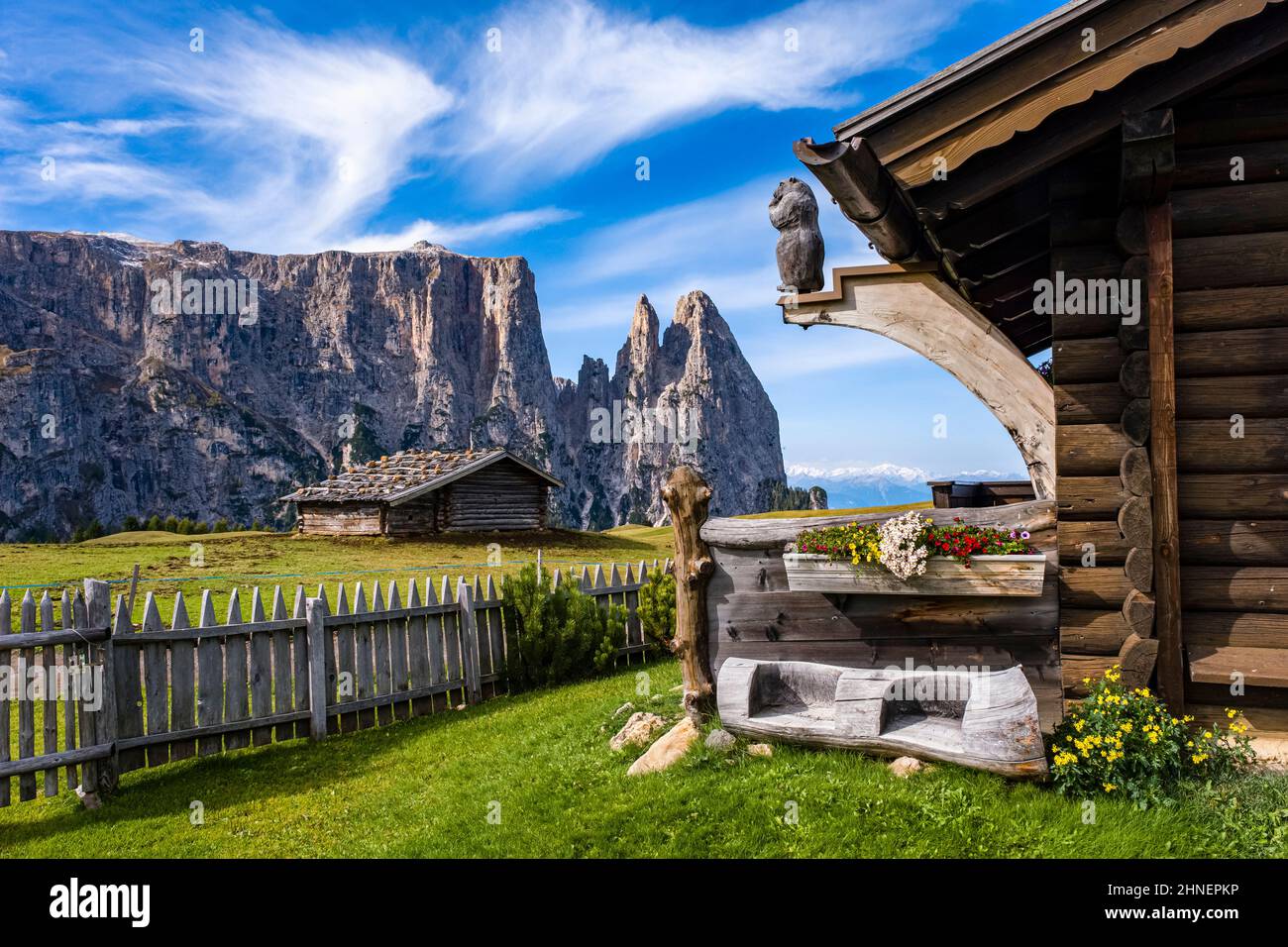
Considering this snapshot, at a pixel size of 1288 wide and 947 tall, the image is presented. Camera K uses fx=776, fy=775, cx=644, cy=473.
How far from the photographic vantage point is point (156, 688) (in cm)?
705

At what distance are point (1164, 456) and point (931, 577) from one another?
160cm

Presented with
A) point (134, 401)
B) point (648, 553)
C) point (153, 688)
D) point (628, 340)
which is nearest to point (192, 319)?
point (134, 401)

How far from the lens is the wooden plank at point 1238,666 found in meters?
4.66

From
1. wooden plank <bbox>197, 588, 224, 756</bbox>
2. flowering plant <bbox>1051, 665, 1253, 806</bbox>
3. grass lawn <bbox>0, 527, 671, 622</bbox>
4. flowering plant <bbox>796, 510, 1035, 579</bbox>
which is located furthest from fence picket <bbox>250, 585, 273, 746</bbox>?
flowering plant <bbox>1051, 665, 1253, 806</bbox>

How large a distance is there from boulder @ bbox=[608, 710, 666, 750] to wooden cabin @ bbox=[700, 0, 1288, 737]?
8.99 ft

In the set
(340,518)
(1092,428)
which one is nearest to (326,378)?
(340,518)

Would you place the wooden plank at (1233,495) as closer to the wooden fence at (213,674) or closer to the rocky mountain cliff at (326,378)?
the wooden fence at (213,674)

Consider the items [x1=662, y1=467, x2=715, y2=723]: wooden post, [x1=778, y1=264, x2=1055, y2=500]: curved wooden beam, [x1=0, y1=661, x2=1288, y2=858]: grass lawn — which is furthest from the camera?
[x1=662, y1=467, x2=715, y2=723]: wooden post

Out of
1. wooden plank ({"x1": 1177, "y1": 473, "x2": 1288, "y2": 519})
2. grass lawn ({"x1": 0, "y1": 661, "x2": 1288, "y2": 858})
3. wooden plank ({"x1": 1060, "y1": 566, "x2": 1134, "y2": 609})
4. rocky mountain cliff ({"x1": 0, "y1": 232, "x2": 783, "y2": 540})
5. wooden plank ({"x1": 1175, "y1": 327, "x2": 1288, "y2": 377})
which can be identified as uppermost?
rocky mountain cliff ({"x1": 0, "y1": 232, "x2": 783, "y2": 540})

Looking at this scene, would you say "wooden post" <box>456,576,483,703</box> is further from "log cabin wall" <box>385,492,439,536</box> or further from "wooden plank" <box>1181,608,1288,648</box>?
"log cabin wall" <box>385,492,439,536</box>

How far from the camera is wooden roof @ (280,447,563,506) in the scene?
91.6 ft

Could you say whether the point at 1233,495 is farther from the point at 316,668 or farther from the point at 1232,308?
the point at 316,668
